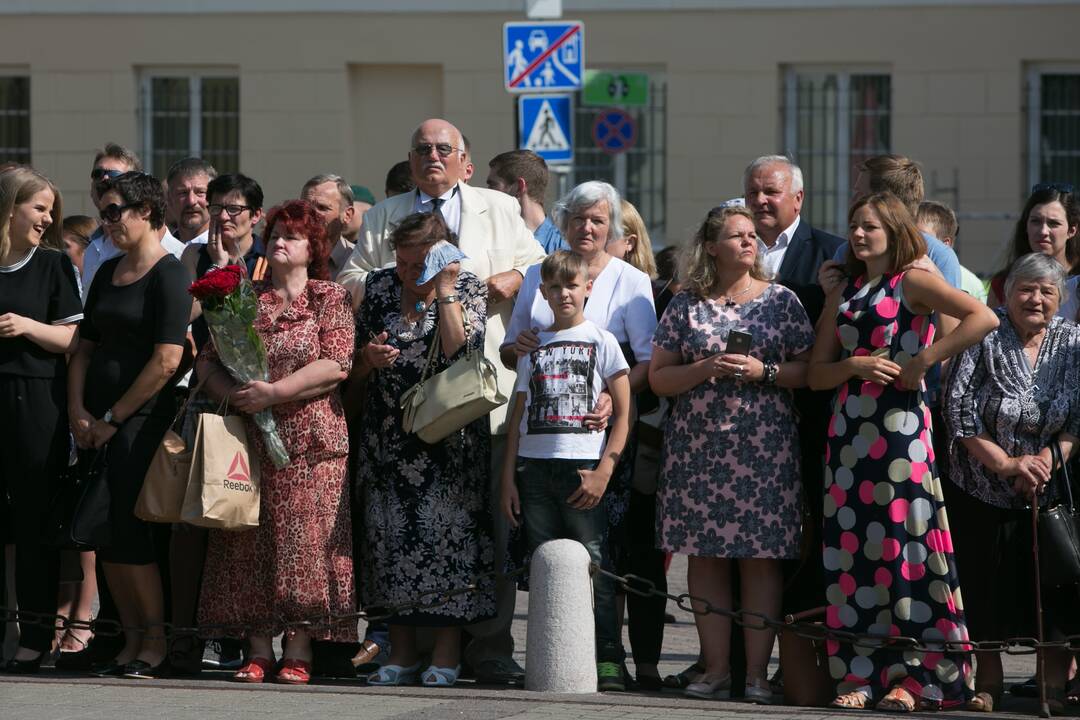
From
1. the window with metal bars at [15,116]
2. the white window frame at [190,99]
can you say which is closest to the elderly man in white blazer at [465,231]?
the white window frame at [190,99]

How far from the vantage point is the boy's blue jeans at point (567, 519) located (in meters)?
7.54

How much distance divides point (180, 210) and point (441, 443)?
2.61m

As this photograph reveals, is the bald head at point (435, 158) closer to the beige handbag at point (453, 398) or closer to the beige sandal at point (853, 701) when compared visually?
the beige handbag at point (453, 398)

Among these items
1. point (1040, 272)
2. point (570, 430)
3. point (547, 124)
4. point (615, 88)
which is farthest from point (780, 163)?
point (615, 88)

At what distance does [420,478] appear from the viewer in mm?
7762

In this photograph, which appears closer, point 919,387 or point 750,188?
point 919,387

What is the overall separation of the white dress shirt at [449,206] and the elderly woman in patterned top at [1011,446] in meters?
2.37

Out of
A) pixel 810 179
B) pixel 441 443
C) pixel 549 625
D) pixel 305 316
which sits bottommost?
pixel 549 625

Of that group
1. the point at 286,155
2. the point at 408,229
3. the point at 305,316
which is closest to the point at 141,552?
the point at 305,316

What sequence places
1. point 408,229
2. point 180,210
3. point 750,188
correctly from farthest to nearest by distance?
point 180,210
point 750,188
point 408,229

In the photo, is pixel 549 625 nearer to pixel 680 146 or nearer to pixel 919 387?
pixel 919 387

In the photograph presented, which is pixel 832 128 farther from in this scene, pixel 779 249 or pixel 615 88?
pixel 779 249

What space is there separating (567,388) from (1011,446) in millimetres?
1778

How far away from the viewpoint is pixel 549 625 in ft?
24.2
